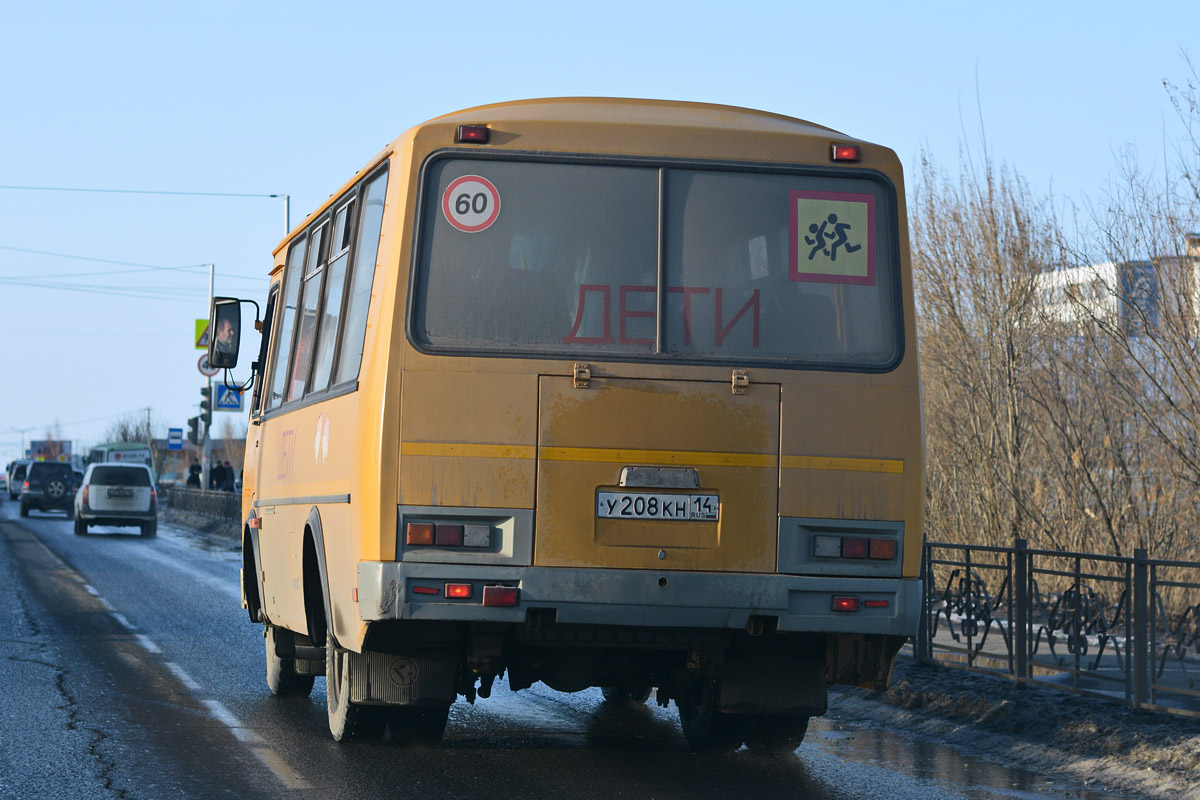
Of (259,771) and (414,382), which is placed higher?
(414,382)

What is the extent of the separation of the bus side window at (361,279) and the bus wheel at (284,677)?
3217 mm

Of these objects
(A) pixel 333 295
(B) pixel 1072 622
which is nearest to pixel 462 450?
(A) pixel 333 295

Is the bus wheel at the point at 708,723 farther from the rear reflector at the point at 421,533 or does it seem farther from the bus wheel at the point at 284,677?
the bus wheel at the point at 284,677

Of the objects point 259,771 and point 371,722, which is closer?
point 259,771

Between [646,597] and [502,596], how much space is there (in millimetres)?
626

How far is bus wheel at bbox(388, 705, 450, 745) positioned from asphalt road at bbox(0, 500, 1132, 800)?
0.09m

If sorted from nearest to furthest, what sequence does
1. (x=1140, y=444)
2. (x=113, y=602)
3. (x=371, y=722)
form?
(x=371, y=722) → (x=1140, y=444) → (x=113, y=602)

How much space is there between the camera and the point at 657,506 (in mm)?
6867

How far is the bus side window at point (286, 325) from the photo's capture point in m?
9.86

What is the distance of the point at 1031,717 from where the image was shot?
372 inches

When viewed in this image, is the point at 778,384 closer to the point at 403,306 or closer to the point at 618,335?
the point at 618,335

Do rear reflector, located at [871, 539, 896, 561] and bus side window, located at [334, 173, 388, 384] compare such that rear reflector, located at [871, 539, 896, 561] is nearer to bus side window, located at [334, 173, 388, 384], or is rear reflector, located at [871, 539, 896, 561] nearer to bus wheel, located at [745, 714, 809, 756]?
bus wheel, located at [745, 714, 809, 756]

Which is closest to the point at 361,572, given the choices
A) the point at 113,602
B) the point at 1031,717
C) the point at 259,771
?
the point at 259,771

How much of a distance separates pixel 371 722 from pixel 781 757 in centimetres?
219
